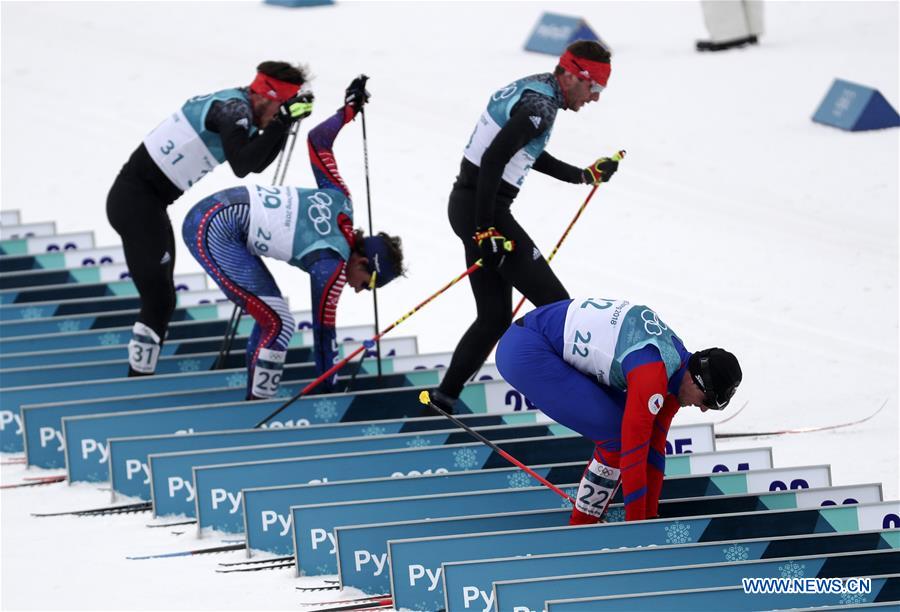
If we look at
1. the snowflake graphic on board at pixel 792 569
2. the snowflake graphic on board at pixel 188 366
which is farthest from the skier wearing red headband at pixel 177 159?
the snowflake graphic on board at pixel 792 569

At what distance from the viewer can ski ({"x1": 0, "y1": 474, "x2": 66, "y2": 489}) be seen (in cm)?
680

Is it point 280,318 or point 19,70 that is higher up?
point 19,70

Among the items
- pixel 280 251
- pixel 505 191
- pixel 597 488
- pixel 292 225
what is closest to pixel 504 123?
pixel 505 191

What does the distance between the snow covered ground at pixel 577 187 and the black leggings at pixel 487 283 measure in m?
1.31

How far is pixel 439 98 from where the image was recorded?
44.0 feet

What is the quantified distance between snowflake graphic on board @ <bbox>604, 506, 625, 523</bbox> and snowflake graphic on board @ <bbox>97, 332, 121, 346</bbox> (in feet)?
10.2

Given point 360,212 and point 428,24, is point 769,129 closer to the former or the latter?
point 360,212

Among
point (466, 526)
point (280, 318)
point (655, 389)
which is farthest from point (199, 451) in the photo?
point (655, 389)

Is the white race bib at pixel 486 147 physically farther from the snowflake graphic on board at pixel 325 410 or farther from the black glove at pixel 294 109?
the snowflake graphic on board at pixel 325 410

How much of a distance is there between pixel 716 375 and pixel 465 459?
4.49 ft

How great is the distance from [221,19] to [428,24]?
1965mm

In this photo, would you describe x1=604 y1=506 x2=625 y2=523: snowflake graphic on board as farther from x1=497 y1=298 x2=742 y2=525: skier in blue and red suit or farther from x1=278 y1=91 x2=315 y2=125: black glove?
x1=278 y1=91 x2=315 y2=125: black glove

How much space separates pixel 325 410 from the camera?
23.0 feet

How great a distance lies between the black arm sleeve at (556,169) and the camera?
6855 mm
